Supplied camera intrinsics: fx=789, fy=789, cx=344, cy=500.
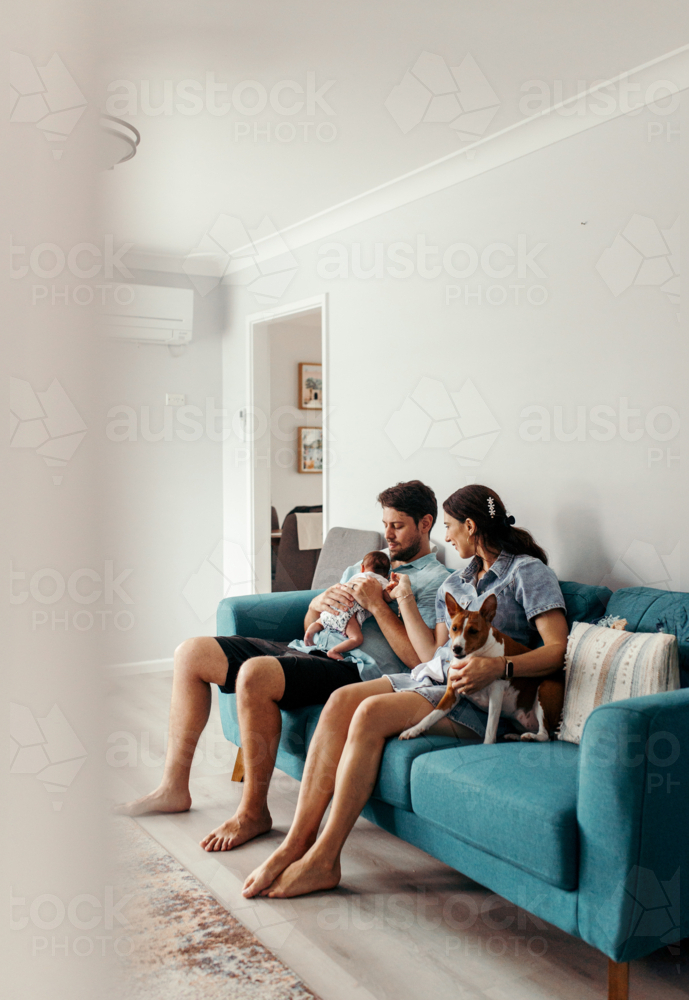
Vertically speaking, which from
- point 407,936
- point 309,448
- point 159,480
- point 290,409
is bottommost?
point 407,936

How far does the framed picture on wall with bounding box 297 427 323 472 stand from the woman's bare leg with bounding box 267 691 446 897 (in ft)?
7.80

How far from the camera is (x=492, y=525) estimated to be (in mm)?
2158

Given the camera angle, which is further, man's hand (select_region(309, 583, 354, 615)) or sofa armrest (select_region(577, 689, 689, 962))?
man's hand (select_region(309, 583, 354, 615))

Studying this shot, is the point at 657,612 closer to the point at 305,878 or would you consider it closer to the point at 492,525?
the point at 492,525

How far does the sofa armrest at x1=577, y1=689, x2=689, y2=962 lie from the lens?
1.36m

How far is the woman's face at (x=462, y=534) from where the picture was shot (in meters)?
2.17

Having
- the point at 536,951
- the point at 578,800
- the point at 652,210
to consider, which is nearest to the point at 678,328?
the point at 652,210

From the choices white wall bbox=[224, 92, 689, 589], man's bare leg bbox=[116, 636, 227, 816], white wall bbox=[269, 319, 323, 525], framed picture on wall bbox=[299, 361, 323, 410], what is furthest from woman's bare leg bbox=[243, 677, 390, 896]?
framed picture on wall bbox=[299, 361, 323, 410]

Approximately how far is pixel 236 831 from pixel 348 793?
1.49 ft

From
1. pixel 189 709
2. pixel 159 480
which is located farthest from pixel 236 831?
pixel 159 480

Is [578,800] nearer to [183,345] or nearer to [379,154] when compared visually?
[183,345]

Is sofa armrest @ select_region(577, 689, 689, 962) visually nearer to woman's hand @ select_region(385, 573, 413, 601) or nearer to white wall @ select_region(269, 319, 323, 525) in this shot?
woman's hand @ select_region(385, 573, 413, 601)

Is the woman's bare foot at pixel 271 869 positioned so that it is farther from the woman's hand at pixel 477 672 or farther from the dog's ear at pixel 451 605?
the dog's ear at pixel 451 605

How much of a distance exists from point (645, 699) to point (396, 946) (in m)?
0.76
